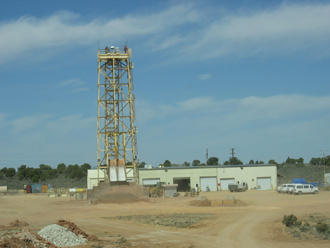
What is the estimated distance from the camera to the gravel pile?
1505 cm

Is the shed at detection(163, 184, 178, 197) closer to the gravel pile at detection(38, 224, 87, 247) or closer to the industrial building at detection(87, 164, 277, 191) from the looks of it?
the industrial building at detection(87, 164, 277, 191)

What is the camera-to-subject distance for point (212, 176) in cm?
6134

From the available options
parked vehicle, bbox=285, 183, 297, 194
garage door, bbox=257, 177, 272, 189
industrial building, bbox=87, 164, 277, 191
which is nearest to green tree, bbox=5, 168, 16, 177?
industrial building, bbox=87, 164, 277, 191

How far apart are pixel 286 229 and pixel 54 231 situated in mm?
10995

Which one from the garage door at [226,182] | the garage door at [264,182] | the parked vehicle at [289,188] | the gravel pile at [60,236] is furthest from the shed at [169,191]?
the gravel pile at [60,236]

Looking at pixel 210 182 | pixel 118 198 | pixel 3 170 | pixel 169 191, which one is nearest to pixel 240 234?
pixel 118 198

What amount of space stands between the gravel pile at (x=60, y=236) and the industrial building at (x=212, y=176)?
44.6m

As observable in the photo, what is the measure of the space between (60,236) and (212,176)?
47858 mm

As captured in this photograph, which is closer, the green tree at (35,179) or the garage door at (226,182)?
the garage door at (226,182)

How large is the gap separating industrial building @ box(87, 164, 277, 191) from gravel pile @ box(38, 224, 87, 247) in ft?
146

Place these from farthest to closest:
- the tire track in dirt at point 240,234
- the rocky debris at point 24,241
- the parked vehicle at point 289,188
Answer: the parked vehicle at point 289,188 < the tire track in dirt at point 240,234 < the rocky debris at point 24,241

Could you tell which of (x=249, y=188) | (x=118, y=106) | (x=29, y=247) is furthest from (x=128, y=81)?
(x=29, y=247)

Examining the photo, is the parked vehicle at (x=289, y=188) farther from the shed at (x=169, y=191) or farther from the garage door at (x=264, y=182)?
the garage door at (x=264, y=182)

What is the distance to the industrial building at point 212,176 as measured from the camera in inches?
2388
